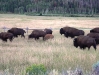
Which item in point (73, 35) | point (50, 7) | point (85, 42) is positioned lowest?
point (50, 7)

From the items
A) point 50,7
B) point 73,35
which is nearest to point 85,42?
point 73,35

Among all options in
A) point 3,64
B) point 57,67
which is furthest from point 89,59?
point 3,64

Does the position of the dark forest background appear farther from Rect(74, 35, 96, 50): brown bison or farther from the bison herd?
Rect(74, 35, 96, 50): brown bison

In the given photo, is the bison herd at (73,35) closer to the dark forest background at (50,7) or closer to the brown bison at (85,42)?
the brown bison at (85,42)

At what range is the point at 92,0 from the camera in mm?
141500

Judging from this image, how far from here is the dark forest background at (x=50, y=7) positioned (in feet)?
414

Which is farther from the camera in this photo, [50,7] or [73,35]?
[50,7]

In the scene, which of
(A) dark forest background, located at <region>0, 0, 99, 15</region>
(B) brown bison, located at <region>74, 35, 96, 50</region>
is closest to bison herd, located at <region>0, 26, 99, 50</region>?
(B) brown bison, located at <region>74, 35, 96, 50</region>

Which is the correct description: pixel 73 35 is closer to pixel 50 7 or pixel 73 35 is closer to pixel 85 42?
pixel 85 42

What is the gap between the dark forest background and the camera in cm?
12625

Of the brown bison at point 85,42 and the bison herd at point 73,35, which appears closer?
the brown bison at point 85,42

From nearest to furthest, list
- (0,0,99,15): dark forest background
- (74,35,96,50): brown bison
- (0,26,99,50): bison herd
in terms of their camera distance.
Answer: (74,35,96,50): brown bison
(0,26,99,50): bison herd
(0,0,99,15): dark forest background

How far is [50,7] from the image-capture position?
435 ft

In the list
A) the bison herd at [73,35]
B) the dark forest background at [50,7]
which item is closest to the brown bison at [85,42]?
the bison herd at [73,35]
